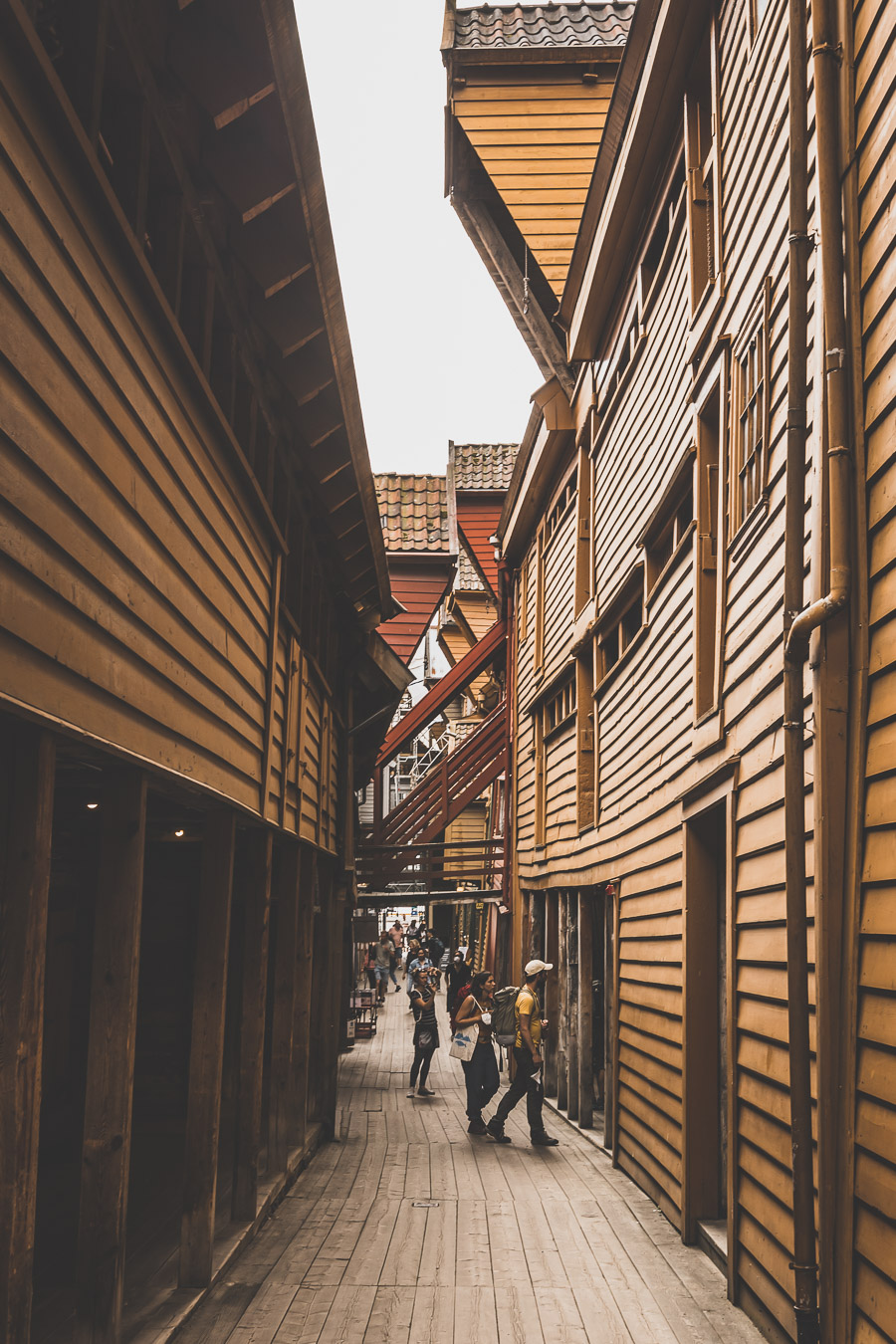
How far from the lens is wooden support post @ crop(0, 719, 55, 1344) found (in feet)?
10.9

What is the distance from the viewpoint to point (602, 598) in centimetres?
1218

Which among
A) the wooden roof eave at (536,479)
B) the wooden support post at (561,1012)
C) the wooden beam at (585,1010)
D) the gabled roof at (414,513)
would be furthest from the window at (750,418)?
the gabled roof at (414,513)

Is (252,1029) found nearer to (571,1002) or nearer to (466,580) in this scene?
(571,1002)

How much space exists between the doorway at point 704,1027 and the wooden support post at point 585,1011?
16.6ft

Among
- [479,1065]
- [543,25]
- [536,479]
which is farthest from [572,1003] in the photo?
[543,25]

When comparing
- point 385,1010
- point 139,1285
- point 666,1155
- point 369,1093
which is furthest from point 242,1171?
point 385,1010

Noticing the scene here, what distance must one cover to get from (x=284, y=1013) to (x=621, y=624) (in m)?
4.71

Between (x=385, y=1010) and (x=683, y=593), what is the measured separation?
2264 centimetres

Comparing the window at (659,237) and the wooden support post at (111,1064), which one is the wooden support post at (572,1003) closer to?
the window at (659,237)

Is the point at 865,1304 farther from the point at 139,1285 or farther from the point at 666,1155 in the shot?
the point at 666,1155

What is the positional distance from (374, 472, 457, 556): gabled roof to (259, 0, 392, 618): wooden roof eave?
9025 millimetres

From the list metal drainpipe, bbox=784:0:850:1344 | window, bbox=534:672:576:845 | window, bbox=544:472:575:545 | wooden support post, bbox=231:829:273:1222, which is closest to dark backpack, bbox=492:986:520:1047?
window, bbox=534:672:576:845

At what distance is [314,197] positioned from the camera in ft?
18.6

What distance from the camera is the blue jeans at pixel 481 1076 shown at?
12.2 m
